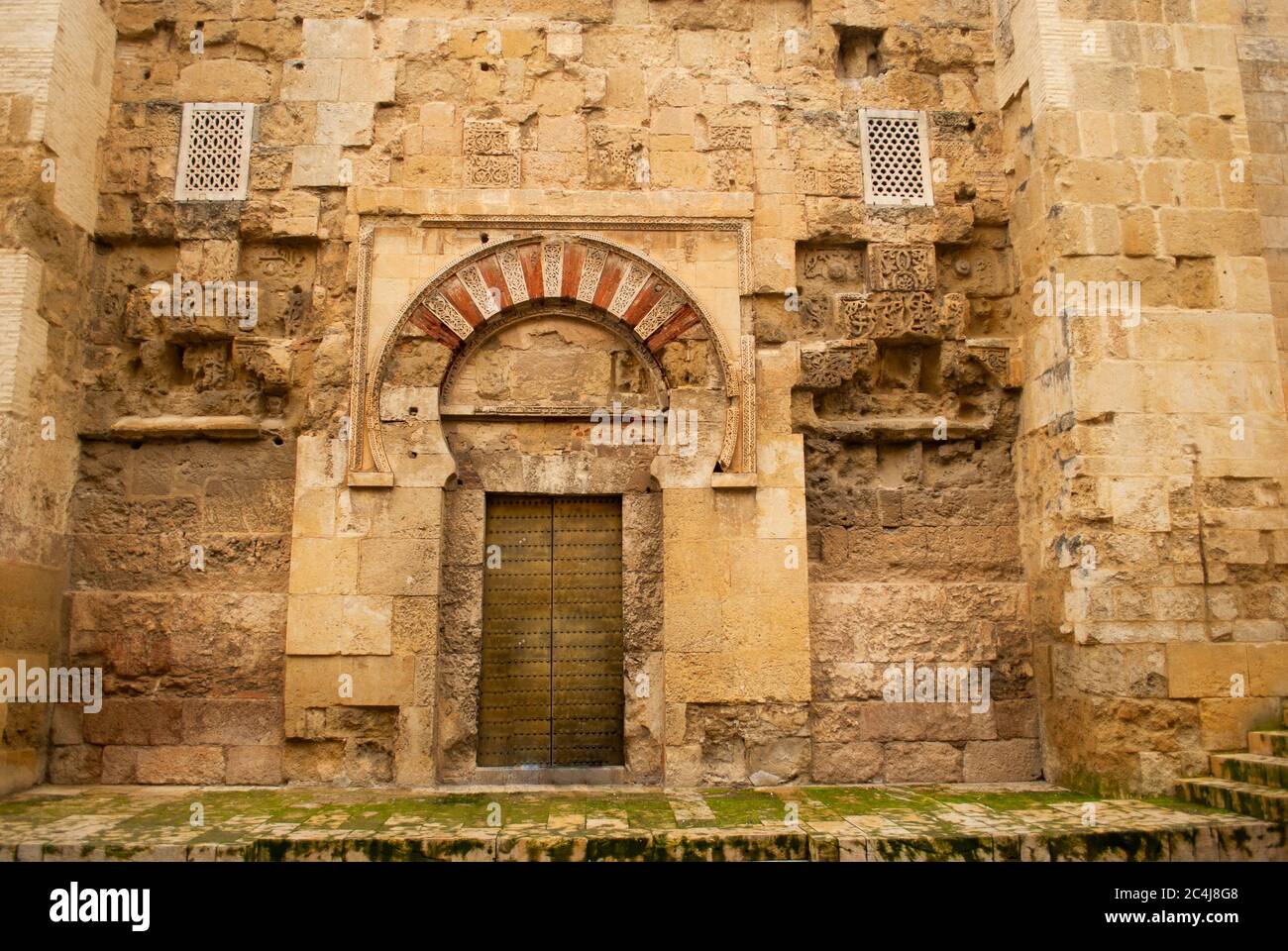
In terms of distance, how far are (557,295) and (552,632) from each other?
2271 millimetres

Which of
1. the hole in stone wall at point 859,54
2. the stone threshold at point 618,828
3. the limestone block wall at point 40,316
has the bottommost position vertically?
the stone threshold at point 618,828

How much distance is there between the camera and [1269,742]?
5.51m

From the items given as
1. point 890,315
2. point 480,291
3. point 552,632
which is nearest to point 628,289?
point 480,291

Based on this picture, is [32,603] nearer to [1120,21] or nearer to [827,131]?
[827,131]

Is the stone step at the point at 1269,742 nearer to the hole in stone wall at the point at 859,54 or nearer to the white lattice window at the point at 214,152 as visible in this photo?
the hole in stone wall at the point at 859,54

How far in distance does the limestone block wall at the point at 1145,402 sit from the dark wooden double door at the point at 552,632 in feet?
9.39

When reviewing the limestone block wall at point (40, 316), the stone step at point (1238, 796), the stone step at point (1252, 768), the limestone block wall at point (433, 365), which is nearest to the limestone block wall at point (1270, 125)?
the limestone block wall at point (433, 365)

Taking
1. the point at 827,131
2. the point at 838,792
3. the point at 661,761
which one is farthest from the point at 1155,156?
the point at 661,761

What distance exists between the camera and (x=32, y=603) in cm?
596

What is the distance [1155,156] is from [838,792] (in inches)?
182

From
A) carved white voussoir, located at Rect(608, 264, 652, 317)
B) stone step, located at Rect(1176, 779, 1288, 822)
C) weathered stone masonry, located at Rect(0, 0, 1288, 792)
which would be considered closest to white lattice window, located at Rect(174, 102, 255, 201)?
weathered stone masonry, located at Rect(0, 0, 1288, 792)

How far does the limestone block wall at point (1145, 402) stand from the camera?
18.9 ft

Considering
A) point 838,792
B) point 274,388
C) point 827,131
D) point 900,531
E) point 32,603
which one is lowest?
point 838,792

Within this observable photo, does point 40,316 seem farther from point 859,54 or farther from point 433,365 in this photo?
point 859,54
